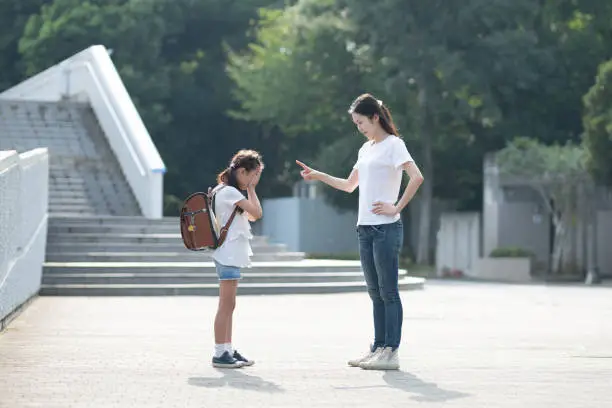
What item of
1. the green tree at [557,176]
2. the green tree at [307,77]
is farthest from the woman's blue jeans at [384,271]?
the green tree at [307,77]

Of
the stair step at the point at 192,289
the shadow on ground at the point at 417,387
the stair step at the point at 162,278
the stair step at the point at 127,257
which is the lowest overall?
the shadow on ground at the point at 417,387

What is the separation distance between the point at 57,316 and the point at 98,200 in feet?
43.5

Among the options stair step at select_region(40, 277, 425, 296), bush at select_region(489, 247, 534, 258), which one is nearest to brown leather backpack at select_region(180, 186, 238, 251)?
stair step at select_region(40, 277, 425, 296)

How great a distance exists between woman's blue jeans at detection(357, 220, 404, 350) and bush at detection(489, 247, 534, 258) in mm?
30376

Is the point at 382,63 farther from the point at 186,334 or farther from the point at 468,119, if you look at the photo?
the point at 186,334

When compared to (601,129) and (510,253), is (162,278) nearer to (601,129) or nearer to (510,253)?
(601,129)

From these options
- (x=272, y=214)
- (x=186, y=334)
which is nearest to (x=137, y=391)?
(x=186, y=334)

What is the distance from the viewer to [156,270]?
73.0 feet

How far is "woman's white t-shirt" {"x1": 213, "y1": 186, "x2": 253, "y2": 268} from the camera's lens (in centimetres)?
1118

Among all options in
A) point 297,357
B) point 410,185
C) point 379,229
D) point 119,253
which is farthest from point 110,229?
point 410,185

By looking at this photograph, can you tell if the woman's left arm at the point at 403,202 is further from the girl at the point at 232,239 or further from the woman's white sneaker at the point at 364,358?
the woman's white sneaker at the point at 364,358

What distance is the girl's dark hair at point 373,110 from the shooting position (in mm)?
11016

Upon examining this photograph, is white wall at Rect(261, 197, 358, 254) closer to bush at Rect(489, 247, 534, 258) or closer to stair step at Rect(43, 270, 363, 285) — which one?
bush at Rect(489, 247, 534, 258)

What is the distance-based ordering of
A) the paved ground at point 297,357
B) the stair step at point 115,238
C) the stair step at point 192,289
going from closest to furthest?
the paved ground at point 297,357 < the stair step at point 192,289 < the stair step at point 115,238
